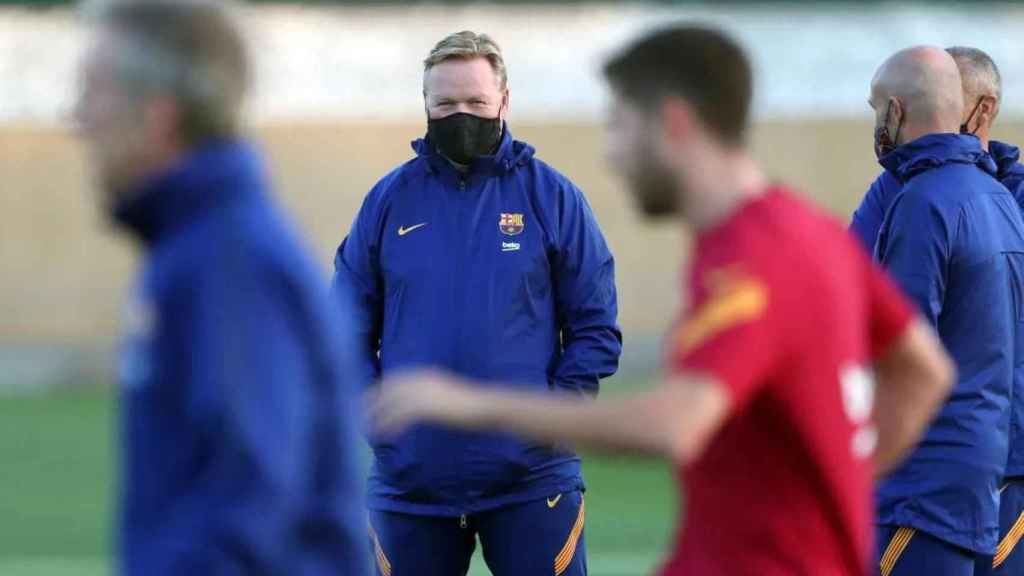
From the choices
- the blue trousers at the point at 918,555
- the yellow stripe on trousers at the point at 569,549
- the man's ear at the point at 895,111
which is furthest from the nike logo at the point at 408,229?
the blue trousers at the point at 918,555

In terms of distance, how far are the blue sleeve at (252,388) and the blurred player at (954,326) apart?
2975mm

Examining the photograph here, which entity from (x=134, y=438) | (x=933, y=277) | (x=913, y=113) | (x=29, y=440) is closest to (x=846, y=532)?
(x=134, y=438)

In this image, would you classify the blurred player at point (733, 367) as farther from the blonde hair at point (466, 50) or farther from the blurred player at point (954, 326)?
the blonde hair at point (466, 50)

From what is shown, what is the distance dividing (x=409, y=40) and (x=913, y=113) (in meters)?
13.2

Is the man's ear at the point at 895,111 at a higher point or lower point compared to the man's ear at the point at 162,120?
lower

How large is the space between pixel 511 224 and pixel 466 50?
1.86 feet

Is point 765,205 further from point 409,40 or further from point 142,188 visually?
point 409,40

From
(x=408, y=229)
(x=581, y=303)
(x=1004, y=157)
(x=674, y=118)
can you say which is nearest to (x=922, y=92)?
(x=1004, y=157)

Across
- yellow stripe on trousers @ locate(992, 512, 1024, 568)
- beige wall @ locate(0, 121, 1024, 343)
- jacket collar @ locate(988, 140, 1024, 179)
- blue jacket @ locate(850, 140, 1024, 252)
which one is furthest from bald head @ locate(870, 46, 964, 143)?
beige wall @ locate(0, 121, 1024, 343)

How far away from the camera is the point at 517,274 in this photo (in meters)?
5.59

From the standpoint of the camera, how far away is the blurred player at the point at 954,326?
536 centimetres

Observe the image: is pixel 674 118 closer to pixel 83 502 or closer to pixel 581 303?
pixel 581 303

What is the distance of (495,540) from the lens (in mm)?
5602

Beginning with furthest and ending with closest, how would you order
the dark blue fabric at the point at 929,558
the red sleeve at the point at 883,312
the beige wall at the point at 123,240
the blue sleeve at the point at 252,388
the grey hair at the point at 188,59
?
the beige wall at the point at 123,240 → the dark blue fabric at the point at 929,558 → the red sleeve at the point at 883,312 → the grey hair at the point at 188,59 → the blue sleeve at the point at 252,388
